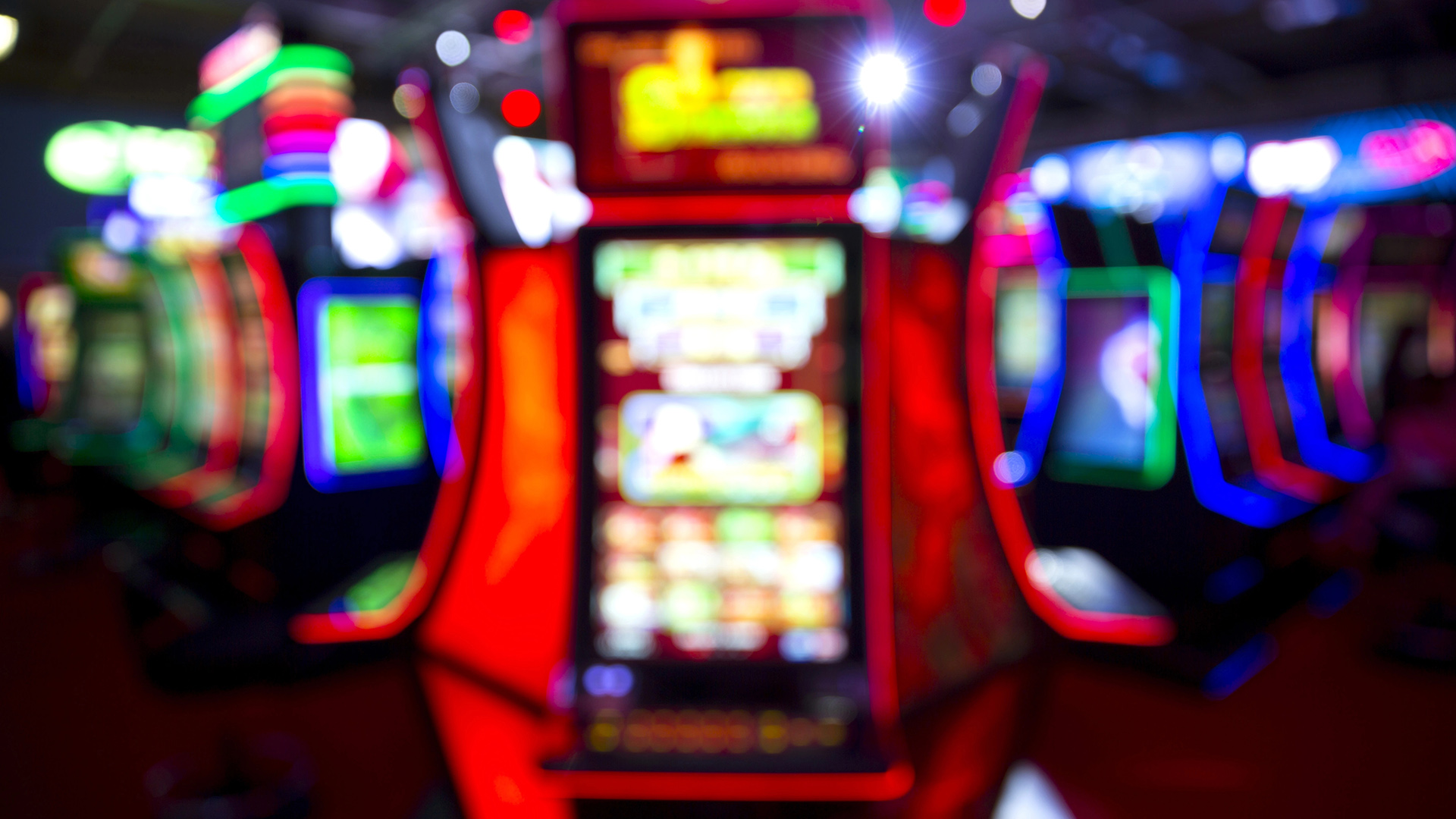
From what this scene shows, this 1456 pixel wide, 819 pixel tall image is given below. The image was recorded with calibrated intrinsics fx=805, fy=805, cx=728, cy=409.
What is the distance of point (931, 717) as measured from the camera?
1.42 metres

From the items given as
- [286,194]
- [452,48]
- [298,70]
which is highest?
[452,48]

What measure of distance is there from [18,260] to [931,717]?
8585mm

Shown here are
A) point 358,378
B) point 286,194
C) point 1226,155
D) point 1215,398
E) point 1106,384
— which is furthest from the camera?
point 1226,155

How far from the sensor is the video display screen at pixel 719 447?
130 cm

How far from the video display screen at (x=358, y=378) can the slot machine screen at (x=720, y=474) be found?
2.07 meters

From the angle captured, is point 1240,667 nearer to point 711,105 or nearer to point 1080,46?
point 711,105

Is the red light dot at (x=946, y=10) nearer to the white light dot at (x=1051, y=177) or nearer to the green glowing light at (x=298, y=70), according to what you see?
the green glowing light at (x=298, y=70)

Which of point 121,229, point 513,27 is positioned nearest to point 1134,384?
point 513,27

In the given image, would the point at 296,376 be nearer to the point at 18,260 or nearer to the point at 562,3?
the point at 562,3

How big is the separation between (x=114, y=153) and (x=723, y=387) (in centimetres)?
795

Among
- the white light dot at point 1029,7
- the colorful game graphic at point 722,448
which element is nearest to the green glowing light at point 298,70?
the colorful game graphic at point 722,448

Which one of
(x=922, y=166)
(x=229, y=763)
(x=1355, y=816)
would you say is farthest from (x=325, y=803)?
(x=922, y=166)

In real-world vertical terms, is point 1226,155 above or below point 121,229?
above

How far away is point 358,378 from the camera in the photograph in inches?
120
